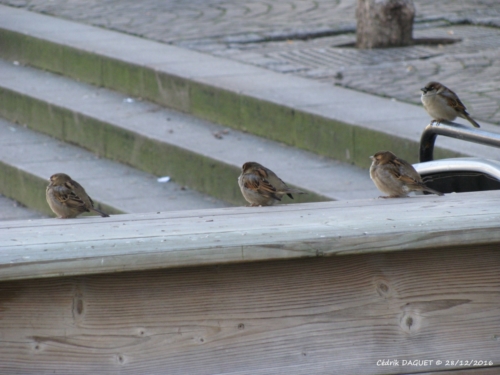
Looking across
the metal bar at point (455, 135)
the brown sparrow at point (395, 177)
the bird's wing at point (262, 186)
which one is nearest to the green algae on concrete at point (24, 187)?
the bird's wing at point (262, 186)

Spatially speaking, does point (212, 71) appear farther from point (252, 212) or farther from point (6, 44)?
point (252, 212)

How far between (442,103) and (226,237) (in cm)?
383

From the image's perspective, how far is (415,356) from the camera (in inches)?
108

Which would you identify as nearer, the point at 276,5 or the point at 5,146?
Result: the point at 5,146

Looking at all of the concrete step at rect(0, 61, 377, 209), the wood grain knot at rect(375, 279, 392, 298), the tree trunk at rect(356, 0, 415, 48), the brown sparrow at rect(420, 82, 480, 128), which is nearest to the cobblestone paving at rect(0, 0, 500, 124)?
the tree trunk at rect(356, 0, 415, 48)

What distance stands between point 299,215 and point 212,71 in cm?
686

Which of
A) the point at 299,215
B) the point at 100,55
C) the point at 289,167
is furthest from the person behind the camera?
the point at 100,55

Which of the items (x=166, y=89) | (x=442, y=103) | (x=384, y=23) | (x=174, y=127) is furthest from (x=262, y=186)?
(x=384, y=23)

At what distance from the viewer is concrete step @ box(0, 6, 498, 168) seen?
7566mm

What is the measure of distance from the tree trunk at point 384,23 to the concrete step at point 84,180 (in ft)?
12.3

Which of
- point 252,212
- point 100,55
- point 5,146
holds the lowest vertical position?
point 5,146

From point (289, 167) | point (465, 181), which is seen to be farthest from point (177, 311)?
point (289, 167)

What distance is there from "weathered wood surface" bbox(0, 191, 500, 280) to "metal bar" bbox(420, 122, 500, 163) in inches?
29.2

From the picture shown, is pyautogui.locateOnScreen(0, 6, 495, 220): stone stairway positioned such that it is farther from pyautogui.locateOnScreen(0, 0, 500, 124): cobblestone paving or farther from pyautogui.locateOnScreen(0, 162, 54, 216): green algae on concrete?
pyautogui.locateOnScreen(0, 0, 500, 124): cobblestone paving
